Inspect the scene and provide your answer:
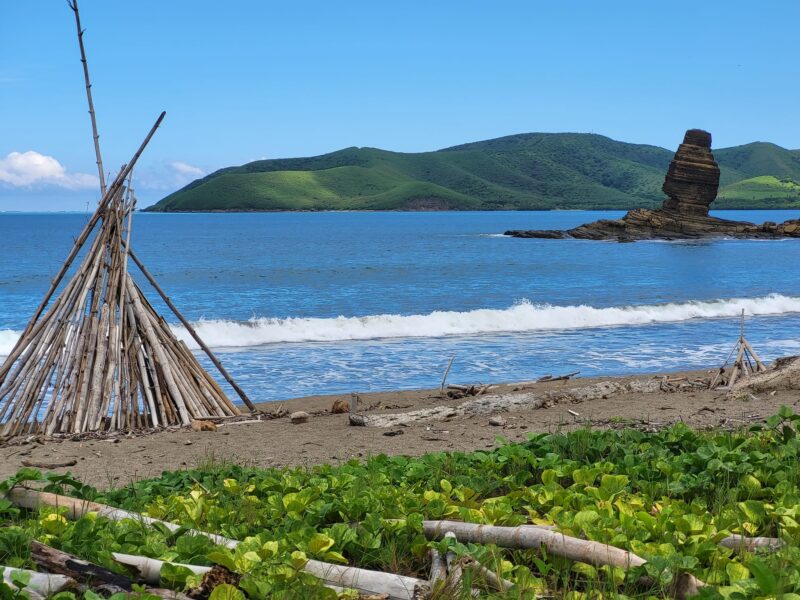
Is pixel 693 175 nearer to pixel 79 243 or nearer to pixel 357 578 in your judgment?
pixel 79 243

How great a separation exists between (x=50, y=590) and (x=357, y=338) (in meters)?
17.0

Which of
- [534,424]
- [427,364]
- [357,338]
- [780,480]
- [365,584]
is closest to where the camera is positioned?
[365,584]

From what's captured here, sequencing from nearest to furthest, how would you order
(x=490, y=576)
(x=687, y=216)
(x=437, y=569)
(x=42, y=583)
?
1. (x=42, y=583)
2. (x=490, y=576)
3. (x=437, y=569)
4. (x=687, y=216)

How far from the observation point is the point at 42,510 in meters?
4.54

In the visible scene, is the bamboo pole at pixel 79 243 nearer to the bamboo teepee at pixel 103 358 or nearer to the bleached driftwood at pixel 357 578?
the bamboo teepee at pixel 103 358

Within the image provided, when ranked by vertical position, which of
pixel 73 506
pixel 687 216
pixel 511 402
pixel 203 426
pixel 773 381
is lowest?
pixel 203 426

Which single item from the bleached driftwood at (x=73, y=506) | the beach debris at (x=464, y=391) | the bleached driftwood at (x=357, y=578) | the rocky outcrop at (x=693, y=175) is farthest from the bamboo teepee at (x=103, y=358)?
the rocky outcrop at (x=693, y=175)

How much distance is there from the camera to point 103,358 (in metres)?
9.51

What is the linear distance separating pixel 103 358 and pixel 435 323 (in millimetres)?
13244

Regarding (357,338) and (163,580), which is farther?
(357,338)

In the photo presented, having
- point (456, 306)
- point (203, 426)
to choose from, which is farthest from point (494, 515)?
point (456, 306)

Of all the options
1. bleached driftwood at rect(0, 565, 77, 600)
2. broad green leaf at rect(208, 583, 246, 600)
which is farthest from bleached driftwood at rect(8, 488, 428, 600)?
bleached driftwood at rect(0, 565, 77, 600)

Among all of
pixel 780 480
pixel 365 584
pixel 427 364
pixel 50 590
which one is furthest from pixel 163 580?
pixel 427 364

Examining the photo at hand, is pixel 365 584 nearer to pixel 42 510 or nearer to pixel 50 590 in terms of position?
pixel 50 590
